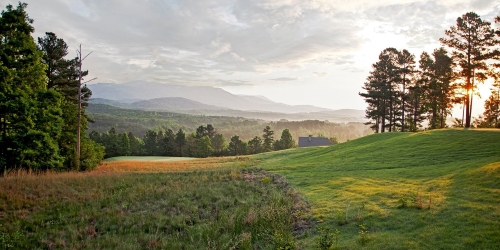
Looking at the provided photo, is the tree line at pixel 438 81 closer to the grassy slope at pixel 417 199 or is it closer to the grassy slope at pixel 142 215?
the grassy slope at pixel 417 199

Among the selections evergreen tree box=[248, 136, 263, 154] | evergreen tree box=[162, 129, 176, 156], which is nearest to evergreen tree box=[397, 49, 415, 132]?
evergreen tree box=[248, 136, 263, 154]

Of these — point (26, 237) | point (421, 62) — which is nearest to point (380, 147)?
point (26, 237)

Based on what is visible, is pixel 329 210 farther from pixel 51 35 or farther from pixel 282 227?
pixel 51 35

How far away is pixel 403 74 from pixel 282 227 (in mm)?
47205

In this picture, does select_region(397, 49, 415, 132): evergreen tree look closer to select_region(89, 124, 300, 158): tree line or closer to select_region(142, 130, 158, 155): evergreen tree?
select_region(89, 124, 300, 158): tree line

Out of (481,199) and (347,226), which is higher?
(481,199)

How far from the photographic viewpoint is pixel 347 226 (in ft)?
29.1

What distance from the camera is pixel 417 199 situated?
32.4ft

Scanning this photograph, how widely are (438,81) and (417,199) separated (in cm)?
4409

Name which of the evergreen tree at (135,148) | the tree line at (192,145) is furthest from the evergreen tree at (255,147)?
the evergreen tree at (135,148)

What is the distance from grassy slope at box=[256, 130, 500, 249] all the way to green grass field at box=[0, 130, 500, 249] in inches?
1.3

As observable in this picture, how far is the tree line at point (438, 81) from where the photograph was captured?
3331 cm

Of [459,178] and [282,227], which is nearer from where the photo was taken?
[282,227]

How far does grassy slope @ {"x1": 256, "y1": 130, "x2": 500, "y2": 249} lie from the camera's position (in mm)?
7113
